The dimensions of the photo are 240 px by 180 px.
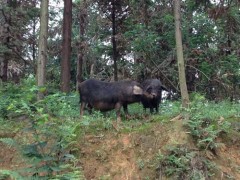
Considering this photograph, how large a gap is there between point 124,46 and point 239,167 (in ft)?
31.5

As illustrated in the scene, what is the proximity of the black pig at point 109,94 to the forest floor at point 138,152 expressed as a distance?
129cm

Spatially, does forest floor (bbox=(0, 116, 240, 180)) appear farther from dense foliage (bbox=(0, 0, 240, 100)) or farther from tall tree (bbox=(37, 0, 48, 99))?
dense foliage (bbox=(0, 0, 240, 100))

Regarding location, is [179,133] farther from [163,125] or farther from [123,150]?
[123,150]

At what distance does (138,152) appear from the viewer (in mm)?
9656

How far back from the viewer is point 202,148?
9.37 meters

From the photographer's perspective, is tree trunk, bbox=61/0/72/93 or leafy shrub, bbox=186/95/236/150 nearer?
leafy shrub, bbox=186/95/236/150

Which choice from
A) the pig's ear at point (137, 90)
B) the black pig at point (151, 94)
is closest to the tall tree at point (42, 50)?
the pig's ear at point (137, 90)

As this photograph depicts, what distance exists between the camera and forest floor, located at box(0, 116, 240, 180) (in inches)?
364

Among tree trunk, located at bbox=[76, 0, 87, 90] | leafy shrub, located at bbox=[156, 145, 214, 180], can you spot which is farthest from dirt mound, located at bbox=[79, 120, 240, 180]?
tree trunk, located at bbox=[76, 0, 87, 90]

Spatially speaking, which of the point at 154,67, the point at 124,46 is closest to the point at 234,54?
the point at 154,67

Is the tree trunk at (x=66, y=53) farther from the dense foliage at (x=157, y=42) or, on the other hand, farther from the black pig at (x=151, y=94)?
the black pig at (x=151, y=94)

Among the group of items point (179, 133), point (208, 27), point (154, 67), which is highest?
point (208, 27)

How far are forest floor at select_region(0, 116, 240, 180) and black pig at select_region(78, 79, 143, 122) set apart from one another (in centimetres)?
129

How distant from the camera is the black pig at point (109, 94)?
11.6 m
